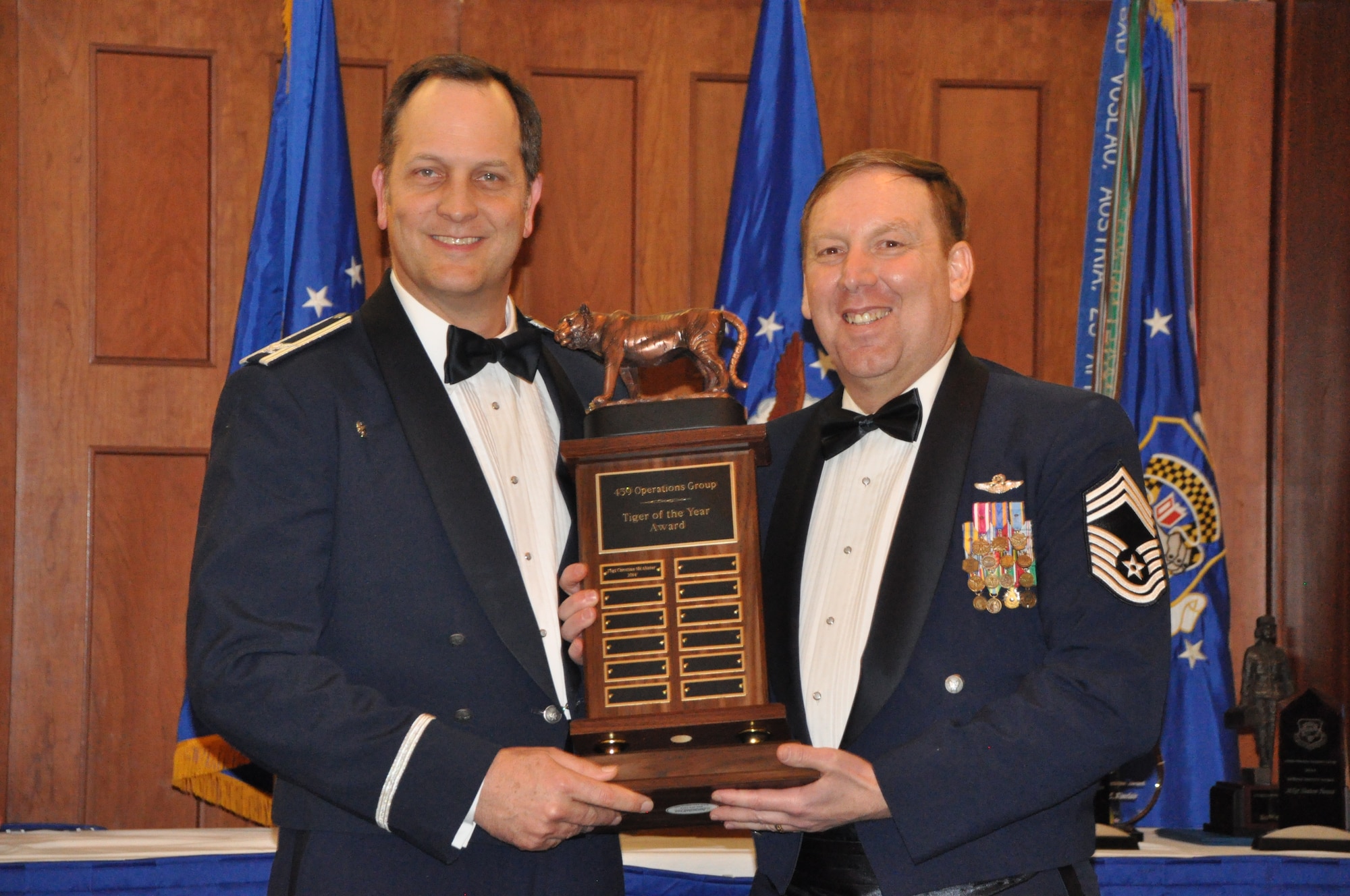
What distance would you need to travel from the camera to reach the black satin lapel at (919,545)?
198cm

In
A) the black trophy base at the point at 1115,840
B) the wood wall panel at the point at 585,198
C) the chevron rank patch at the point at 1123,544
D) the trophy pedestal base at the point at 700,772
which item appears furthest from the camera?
the wood wall panel at the point at 585,198

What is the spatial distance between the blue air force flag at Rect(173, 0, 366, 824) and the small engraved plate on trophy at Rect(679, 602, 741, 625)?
2.05 m

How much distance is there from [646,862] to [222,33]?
2896 mm

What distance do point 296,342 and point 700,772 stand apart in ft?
3.36

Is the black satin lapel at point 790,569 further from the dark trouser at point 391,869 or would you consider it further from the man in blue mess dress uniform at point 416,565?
the dark trouser at point 391,869

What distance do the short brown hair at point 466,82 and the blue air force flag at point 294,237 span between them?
1433 mm

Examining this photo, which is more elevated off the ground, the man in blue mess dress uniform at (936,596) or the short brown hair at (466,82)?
the short brown hair at (466,82)

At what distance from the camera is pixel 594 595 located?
2.06m

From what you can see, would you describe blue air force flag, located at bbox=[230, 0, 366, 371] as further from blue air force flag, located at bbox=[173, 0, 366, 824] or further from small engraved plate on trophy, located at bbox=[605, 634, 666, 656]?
small engraved plate on trophy, located at bbox=[605, 634, 666, 656]

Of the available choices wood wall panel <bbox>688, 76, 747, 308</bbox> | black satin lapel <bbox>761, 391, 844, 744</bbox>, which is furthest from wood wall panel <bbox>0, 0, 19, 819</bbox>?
black satin lapel <bbox>761, 391, 844, 744</bbox>

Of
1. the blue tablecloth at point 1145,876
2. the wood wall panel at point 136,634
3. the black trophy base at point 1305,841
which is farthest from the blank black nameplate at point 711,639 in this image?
the wood wall panel at point 136,634

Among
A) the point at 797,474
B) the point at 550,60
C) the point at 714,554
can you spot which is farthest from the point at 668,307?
the point at 714,554

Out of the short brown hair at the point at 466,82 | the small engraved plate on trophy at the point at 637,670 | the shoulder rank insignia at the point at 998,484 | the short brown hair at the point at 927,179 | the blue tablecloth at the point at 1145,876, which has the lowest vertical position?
the blue tablecloth at the point at 1145,876

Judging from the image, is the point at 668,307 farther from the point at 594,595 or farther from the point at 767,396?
the point at 594,595
